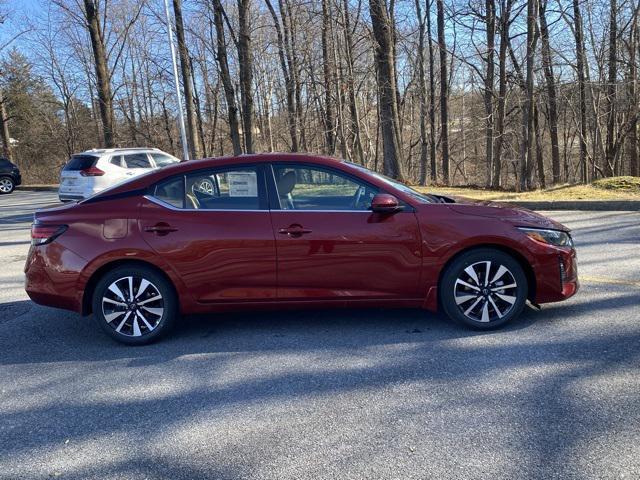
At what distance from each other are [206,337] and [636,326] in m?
Answer: 3.70

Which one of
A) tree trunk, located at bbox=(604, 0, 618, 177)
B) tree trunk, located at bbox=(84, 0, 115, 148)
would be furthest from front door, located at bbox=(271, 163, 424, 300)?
tree trunk, located at bbox=(84, 0, 115, 148)

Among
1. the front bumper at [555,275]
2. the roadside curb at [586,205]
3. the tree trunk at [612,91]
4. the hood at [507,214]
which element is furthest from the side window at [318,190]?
the tree trunk at [612,91]

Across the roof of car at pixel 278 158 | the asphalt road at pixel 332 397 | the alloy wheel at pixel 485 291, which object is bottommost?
the asphalt road at pixel 332 397

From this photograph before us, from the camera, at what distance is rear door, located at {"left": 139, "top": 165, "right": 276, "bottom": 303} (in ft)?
14.1

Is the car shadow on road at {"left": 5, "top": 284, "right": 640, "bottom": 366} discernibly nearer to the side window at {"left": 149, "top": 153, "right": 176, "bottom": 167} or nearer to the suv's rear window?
the suv's rear window

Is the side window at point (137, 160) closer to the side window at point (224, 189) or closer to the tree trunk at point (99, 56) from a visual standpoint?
the tree trunk at point (99, 56)

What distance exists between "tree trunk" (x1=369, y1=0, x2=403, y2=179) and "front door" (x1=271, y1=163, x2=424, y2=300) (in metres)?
12.3

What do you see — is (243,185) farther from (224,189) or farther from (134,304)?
(134,304)

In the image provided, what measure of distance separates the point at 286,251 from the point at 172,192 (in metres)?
1.15

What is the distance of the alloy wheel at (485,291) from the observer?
430 centimetres

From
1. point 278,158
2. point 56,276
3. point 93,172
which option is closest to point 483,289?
point 278,158

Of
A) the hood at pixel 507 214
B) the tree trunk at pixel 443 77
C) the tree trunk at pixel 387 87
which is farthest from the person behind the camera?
the tree trunk at pixel 443 77

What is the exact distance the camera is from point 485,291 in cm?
432

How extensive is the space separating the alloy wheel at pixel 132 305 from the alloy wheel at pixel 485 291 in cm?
259
